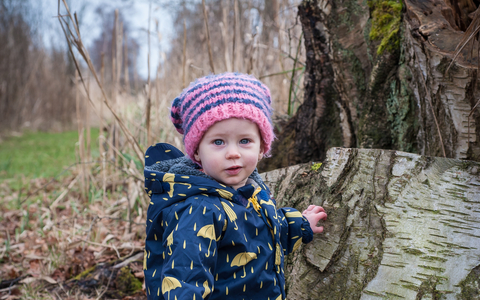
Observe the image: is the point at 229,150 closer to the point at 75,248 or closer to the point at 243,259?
the point at 243,259

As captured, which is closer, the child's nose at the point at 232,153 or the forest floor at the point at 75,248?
the child's nose at the point at 232,153

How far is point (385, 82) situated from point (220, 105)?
1070mm

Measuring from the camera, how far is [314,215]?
4.79 feet

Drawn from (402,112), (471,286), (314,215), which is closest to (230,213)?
(314,215)

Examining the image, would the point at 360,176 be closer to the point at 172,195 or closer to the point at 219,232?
the point at 219,232

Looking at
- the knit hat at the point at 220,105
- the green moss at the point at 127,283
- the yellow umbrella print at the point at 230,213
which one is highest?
the knit hat at the point at 220,105

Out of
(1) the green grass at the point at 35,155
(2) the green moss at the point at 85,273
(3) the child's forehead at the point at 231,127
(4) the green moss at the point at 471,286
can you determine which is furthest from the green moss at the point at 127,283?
(1) the green grass at the point at 35,155

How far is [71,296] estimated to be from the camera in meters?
2.00

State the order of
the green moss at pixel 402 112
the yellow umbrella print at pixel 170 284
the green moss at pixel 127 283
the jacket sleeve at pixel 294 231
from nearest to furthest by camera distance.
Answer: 1. the yellow umbrella print at pixel 170 284
2. the jacket sleeve at pixel 294 231
3. the green moss at pixel 402 112
4. the green moss at pixel 127 283

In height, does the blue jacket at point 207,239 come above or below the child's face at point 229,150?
below

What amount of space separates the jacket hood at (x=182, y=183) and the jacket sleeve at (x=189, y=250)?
1.7 inches

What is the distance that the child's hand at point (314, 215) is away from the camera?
1.45 m

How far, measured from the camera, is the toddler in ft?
3.84

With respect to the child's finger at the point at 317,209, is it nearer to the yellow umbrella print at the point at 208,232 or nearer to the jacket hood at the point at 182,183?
the jacket hood at the point at 182,183
